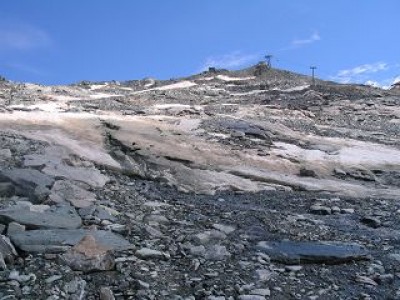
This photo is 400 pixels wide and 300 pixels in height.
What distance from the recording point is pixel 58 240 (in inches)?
202

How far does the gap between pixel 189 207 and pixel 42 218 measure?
7.56ft

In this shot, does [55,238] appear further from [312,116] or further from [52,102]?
[312,116]

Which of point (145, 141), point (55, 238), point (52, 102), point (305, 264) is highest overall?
point (52, 102)

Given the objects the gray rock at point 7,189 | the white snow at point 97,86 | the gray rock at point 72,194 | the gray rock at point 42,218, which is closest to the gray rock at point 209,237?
the gray rock at point 42,218

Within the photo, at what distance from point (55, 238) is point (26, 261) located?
478mm

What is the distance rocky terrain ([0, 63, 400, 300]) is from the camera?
15.8ft

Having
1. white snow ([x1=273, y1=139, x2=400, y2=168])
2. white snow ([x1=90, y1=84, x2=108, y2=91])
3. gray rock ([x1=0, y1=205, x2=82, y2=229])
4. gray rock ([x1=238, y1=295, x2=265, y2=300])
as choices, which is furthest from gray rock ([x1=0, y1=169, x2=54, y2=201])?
white snow ([x1=90, y1=84, x2=108, y2=91])

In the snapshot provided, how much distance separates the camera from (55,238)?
5172 mm

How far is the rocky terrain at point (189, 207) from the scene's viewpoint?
482 centimetres

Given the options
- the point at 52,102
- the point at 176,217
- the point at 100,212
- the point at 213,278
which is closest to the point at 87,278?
the point at 213,278

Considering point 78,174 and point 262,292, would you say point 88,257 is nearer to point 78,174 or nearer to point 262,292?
point 262,292

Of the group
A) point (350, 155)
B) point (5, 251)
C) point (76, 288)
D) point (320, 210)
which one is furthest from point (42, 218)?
point (350, 155)

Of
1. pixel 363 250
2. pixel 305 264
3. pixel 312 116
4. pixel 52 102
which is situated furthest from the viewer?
Result: pixel 312 116

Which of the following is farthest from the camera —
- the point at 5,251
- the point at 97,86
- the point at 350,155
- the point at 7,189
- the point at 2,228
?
Answer: the point at 97,86
